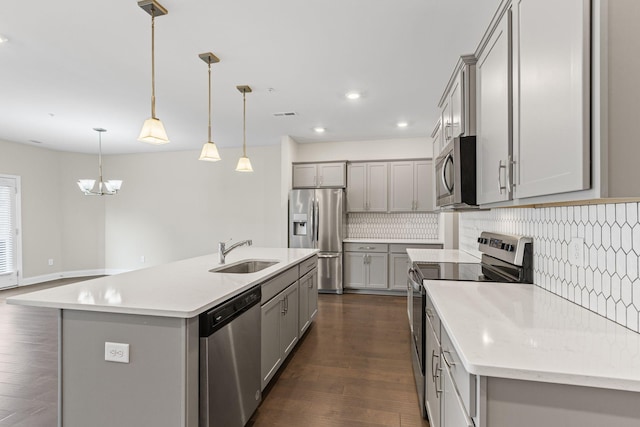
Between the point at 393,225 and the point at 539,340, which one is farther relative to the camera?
the point at 393,225

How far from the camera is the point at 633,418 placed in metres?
0.83

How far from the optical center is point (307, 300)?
11.2 ft

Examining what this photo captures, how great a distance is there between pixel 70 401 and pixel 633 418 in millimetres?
2280

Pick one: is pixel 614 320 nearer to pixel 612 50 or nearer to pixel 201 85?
pixel 612 50

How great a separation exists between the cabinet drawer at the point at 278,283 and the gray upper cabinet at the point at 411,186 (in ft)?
9.81

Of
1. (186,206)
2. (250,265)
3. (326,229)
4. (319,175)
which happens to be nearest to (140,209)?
(186,206)

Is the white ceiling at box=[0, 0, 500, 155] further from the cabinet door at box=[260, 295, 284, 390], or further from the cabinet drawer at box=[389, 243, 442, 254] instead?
the cabinet door at box=[260, 295, 284, 390]

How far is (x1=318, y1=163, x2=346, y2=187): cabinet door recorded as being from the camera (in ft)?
18.1

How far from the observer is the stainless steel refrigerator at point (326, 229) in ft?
17.4

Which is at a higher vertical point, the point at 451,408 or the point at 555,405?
the point at 555,405

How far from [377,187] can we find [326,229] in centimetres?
118

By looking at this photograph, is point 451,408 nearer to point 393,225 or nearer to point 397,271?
point 397,271

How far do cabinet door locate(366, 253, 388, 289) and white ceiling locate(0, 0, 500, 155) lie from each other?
2166 mm

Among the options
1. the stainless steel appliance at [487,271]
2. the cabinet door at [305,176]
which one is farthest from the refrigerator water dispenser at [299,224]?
the stainless steel appliance at [487,271]
